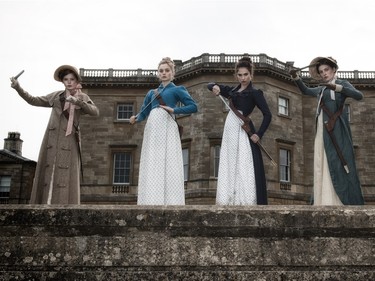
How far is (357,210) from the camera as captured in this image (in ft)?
12.8

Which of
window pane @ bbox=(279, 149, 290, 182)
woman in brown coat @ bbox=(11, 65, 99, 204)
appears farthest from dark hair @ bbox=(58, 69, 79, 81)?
window pane @ bbox=(279, 149, 290, 182)

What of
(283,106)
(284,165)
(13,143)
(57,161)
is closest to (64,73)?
(57,161)

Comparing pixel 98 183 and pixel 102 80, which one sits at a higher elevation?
pixel 102 80

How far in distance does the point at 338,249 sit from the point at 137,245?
1538 millimetres

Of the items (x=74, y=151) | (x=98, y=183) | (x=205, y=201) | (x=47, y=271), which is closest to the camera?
(x=47, y=271)

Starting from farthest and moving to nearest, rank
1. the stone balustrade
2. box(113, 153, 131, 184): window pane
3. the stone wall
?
box(113, 153, 131, 184): window pane → the stone balustrade → the stone wall

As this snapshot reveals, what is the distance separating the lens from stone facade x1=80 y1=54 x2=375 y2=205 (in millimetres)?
26047

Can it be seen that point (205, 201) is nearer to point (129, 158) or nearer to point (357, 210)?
point (129, 158)

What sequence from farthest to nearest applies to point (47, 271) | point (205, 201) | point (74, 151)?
1. point (205, 201)
2. point (74, 151)
3. point (47, 271)

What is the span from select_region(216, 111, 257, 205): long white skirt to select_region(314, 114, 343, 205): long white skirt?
0.91 metres

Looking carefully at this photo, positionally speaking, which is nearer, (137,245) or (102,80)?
(137,245)

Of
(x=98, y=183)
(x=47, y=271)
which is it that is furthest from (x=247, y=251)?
(x=98, y=183)

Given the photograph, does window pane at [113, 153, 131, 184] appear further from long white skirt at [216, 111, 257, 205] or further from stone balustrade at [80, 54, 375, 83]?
long white skirt at [216, 111, 257, 205]

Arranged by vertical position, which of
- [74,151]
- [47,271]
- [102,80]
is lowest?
[47,271]
